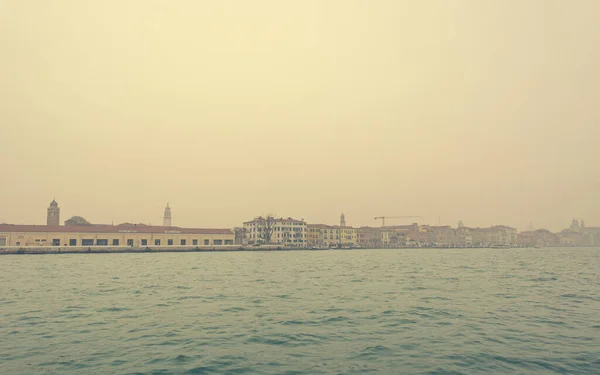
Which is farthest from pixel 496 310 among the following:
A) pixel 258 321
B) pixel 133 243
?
pixel 133 243

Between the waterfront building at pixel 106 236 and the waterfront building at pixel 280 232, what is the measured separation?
2640 centimetres

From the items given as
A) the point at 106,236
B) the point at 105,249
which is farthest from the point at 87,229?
the point at 105,249

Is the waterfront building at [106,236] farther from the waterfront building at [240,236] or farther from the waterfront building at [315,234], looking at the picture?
the waterfront building at [315,234]

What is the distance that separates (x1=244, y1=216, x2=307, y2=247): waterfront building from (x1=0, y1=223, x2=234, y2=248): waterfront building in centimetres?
2640

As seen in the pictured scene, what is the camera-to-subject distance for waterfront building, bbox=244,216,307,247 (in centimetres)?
14899

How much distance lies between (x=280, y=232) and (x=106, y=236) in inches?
2498

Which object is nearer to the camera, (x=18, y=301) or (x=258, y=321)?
(x=258, y=321)

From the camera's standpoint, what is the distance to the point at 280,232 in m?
151

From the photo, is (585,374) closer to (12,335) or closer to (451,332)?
(451,332)

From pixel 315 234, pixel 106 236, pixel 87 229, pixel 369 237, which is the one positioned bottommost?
pixel 369 237

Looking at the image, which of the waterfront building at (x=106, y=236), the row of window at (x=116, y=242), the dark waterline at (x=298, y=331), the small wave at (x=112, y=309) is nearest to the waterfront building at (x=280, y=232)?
the waterfront building at (x=106, y=236)

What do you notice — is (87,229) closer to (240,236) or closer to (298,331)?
(240,236)

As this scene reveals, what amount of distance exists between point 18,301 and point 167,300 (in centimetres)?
767

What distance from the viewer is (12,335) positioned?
14273 millimetres
